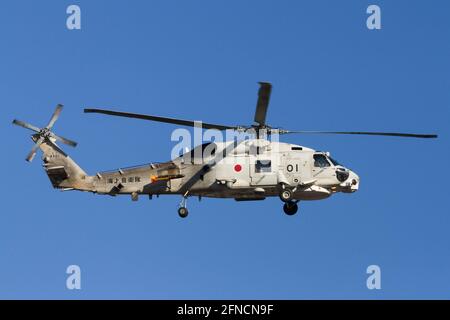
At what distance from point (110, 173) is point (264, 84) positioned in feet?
40.4

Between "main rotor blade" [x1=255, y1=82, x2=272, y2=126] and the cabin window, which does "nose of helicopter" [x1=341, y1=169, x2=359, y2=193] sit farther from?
"main rotor blade" [x1=255, y1=82, x2=272, y2=126]

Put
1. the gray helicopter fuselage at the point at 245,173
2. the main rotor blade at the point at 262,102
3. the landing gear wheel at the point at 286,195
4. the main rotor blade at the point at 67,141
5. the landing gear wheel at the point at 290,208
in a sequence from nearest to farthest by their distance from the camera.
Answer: the main rotor blade at the point at 262,102
the landing gear wheel at the point at 286,195
the gray helicopter fuselage at the point at 245,173
the landing gear wheel at the point at 290,208
the main rotor blade at the point at 67,141

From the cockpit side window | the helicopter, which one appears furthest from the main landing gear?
the cockpit side window

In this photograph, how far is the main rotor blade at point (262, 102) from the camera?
50031 millimetres

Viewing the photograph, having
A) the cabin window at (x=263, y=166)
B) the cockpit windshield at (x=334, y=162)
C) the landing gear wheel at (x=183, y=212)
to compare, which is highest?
the cockpit windshield at (x=334, y=162)

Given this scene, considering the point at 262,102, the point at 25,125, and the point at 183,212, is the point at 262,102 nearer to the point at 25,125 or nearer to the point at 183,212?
the point at 183,212

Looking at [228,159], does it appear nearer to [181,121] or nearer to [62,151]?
[181,121]

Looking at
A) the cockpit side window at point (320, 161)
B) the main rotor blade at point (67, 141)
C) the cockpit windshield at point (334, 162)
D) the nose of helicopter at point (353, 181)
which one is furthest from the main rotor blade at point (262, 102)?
the main rotor blade at point (67, 141)

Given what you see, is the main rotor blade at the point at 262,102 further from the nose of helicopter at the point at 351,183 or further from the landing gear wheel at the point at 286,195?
the nose of helicopter at the point at 351,183

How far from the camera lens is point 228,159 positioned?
183ft

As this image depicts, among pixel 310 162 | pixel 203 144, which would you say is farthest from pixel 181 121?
pixel 310 162

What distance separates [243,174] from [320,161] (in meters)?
4.43

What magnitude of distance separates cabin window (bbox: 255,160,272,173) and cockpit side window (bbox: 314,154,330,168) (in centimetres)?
262

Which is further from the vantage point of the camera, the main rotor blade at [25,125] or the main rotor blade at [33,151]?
the main rotor blade at [25,125]
